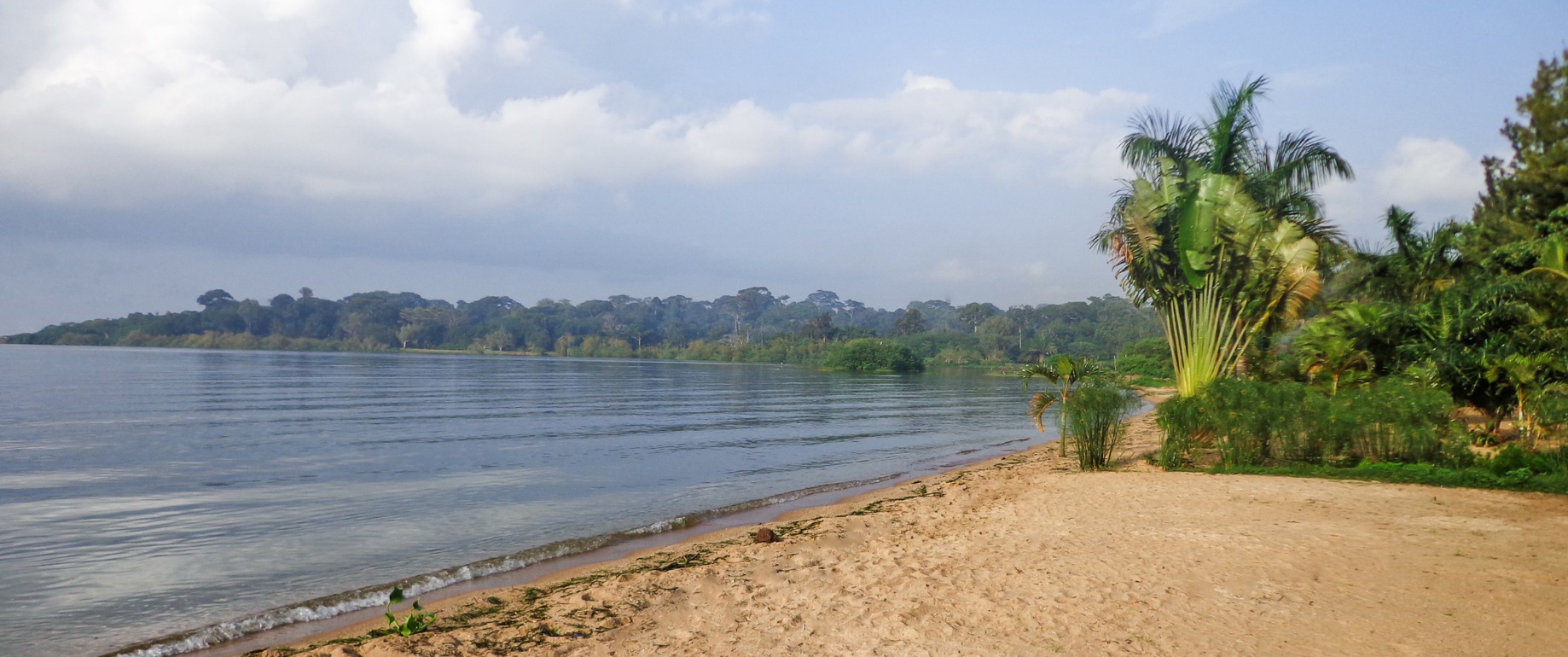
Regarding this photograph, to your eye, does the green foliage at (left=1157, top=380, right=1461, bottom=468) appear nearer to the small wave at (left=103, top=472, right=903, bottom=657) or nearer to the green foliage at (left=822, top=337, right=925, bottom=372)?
the small wave at (left=103, top=472, right=903, bottom=657)

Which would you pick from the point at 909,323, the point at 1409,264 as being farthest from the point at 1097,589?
the point at 909,323

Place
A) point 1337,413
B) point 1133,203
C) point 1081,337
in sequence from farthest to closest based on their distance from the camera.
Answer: point 1081,337, point 1133,203, point 1337,413

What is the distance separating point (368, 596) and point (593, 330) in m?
163

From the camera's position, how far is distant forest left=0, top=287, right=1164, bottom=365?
116125 millimetres

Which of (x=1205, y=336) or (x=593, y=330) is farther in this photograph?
(x=593, y=330)

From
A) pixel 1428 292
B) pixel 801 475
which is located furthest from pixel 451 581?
Result: pixel 1428 292

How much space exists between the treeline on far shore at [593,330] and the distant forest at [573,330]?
23cm

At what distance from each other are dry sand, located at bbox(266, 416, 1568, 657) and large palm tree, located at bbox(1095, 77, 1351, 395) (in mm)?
7745

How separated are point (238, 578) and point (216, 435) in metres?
18.3

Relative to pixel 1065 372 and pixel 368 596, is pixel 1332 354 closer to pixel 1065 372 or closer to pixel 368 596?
pixel 1065 372

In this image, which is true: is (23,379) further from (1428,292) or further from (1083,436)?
(1428,292)

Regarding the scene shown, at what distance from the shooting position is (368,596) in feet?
25.7

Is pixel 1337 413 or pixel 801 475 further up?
pixel 1337 413

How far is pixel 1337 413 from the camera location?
11516 millimetres
